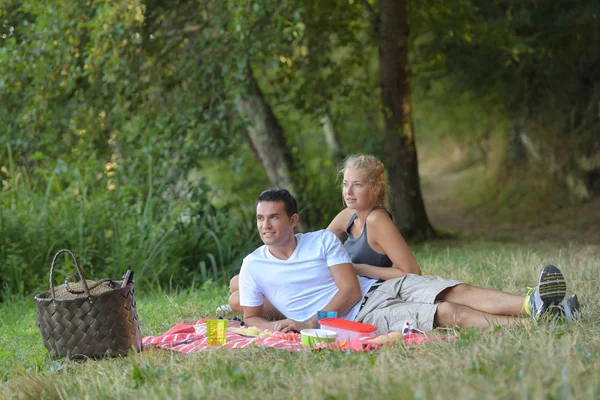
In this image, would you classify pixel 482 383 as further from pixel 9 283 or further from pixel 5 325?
pixel 9 283

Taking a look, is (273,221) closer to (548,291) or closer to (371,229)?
(371,229)

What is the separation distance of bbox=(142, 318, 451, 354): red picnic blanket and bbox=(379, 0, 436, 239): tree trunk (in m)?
6.93

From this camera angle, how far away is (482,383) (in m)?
2.92

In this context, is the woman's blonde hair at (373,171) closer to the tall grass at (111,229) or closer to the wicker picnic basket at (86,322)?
the wicker picnic basket at (86,322)

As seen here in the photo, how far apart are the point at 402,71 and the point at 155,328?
7101 mm

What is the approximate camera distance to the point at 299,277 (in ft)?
15.8

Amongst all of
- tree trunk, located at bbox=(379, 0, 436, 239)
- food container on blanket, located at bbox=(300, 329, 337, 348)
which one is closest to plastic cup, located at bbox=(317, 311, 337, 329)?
food container on blanket, located at bbox=(300, 329, 337, 348)

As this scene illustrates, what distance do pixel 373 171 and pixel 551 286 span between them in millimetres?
1473

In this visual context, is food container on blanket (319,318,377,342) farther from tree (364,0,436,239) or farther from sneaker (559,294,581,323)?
tree (364,0,436,239)

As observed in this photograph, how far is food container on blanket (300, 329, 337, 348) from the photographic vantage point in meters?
4.23

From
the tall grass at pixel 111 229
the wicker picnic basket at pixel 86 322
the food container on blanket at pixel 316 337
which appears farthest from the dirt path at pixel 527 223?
the wicker picnic basket at pixel 86 322

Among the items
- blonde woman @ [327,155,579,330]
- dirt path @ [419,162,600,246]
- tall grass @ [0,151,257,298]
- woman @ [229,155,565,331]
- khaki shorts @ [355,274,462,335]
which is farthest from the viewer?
dirt path @ [419,162,600,246]

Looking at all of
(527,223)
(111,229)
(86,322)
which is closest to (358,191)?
(86,322)

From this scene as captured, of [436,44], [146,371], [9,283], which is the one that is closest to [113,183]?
[9,283]
